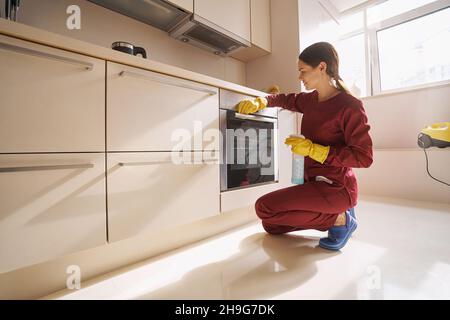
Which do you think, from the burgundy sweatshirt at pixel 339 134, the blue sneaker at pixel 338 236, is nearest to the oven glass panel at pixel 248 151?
the burgundy sweatshirt at pixel 339 134

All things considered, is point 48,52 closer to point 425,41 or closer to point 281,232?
point 281,232

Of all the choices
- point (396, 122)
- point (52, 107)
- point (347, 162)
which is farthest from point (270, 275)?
point (396, 122)

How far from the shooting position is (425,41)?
221 centimetres

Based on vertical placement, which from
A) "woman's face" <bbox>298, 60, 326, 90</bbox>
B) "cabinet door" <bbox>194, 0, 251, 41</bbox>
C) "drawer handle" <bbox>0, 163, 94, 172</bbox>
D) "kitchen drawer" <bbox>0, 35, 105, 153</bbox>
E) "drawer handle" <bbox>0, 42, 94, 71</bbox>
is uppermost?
"cabinet door" <bbox>194, 0, 251, 41</bbox>

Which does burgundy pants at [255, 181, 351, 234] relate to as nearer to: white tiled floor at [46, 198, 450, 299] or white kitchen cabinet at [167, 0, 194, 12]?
white tiled floor at [46, 198, 450, 299]

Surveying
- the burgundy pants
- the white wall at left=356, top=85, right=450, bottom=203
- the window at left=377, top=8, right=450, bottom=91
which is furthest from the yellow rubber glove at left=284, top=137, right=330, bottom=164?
the window at left=377, top=8, right=450, bottom=91

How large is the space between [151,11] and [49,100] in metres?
0.99

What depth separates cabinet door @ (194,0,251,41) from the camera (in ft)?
4.68

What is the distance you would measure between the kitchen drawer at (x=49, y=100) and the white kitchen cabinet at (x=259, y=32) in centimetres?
143

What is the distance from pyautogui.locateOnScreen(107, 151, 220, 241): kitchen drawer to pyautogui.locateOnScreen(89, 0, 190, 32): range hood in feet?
3.06

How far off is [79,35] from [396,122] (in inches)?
106

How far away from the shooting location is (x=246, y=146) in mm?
1374

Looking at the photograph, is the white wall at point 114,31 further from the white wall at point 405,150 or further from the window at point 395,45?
the white wall at point 405,150

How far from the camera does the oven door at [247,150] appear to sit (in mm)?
1259
